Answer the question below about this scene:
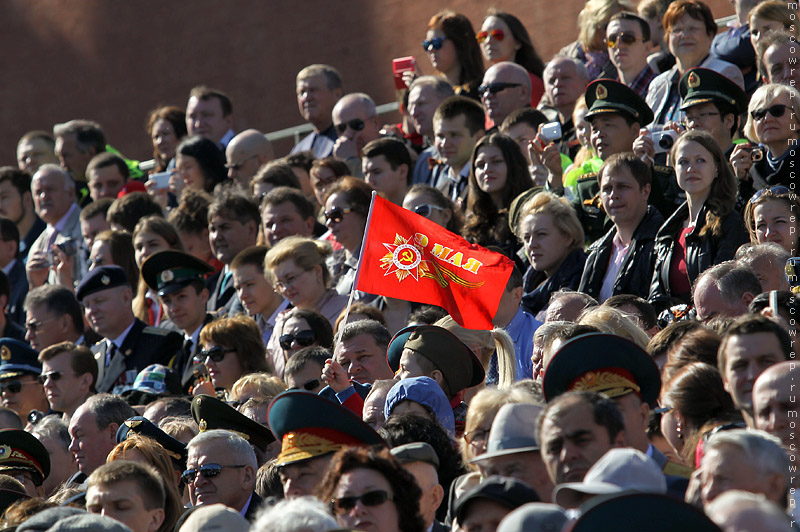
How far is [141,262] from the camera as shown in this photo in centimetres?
1165

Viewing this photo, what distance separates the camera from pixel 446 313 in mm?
8914

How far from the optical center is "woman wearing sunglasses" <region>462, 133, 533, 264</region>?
9953mm

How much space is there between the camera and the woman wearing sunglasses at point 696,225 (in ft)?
27.6

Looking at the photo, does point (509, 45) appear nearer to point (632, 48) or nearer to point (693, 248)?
point (632, 48)

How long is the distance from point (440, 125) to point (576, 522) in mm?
7191

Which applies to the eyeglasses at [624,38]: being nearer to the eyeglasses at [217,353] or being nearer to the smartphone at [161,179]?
the eyeglasses at [217,353]

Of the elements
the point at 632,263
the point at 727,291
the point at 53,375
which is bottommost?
the point at 53,375

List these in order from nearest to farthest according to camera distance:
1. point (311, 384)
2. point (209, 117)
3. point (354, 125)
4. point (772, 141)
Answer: point (311, 384), point (772, 141), point (354, 125), point (209, 117)

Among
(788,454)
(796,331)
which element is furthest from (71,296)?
(788,454)

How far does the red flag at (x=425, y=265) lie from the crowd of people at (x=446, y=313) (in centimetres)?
11

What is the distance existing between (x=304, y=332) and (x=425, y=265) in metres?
0.96

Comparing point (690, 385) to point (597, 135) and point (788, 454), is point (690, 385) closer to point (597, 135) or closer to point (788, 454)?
point (788, 454)

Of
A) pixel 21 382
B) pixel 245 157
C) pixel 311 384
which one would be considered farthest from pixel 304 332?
pixel 245 157

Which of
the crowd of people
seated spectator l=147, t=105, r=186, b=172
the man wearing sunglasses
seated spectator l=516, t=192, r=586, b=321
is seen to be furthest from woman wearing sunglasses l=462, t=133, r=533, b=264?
seated spectator l=147, t=105, r=186, b=172
